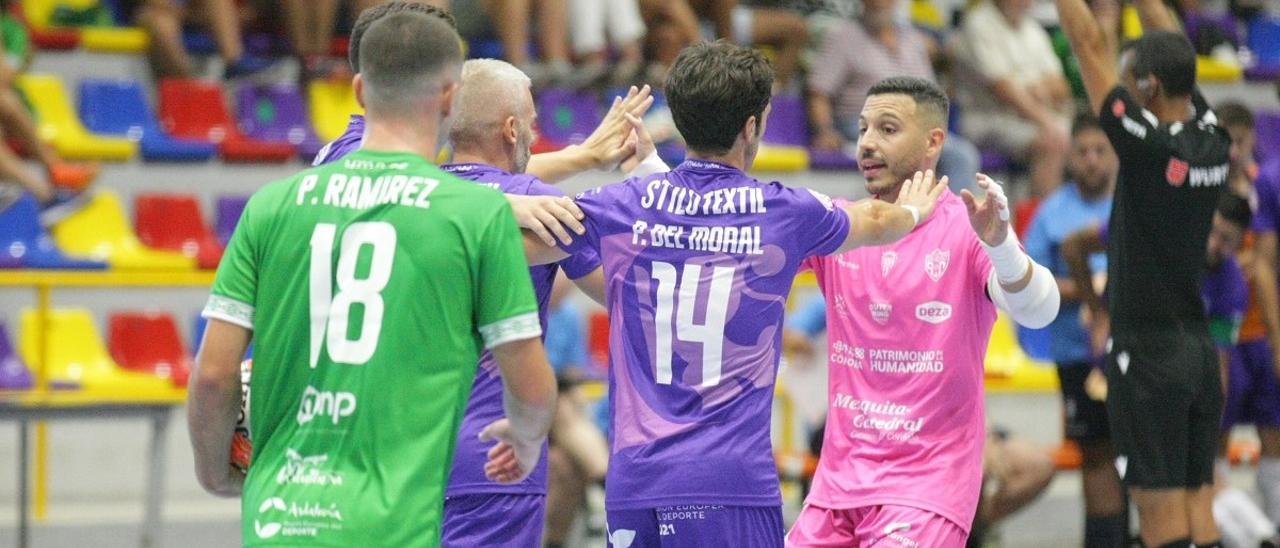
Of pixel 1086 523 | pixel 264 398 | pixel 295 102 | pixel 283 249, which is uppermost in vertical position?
pixel 283 249

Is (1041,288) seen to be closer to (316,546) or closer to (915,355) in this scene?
(915,355)

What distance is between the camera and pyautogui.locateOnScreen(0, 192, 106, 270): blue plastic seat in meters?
9.64

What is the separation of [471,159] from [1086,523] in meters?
5.11

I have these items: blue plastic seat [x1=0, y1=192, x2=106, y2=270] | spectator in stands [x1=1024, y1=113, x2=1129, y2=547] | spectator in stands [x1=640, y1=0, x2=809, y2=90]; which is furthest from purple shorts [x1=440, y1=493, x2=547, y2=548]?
spectator in stands [x1=640, y1=0, x2=809, y2=90]

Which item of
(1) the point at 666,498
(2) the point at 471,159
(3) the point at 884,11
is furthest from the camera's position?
(3) the point at 884,11

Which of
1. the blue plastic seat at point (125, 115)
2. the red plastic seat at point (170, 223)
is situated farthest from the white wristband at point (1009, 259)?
the blue plastic seat at point (125, 115)

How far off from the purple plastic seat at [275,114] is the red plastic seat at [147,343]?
1782mm

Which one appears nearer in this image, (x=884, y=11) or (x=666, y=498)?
(x=666, y=498)

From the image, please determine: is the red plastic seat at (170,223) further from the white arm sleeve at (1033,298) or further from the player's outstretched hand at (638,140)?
the white arm sleeve at (1033,298)

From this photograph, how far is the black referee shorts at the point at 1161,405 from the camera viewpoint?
22.3 ft

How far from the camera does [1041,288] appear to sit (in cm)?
516

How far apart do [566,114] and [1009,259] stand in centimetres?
708

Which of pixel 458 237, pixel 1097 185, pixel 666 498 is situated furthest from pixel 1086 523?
pixel 458 237

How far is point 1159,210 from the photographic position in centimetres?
670
